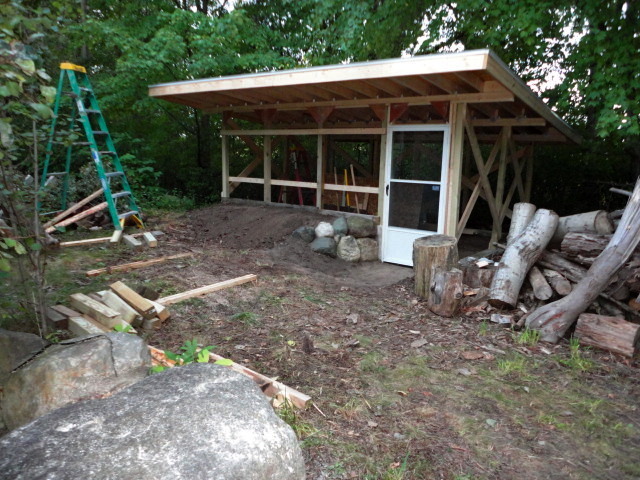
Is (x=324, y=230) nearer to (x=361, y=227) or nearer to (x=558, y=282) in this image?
(x=361, y=227)

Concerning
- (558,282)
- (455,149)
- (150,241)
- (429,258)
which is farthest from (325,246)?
(558,282)

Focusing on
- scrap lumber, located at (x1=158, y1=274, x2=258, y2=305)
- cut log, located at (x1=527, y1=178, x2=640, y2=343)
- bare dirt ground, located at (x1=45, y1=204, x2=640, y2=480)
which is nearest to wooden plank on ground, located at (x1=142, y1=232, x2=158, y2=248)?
bare dirt ground, located at (x1=45, y1=204, x2=640, y2=480)

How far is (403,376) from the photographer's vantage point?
3.78 metres

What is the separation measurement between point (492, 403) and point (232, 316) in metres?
2.51

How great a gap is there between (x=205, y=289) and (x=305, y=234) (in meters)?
3.05

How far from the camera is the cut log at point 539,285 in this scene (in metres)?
5.28

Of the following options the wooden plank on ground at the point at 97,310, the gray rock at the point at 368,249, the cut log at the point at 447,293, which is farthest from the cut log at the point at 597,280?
the wooden plank on ground at the point at 97,310

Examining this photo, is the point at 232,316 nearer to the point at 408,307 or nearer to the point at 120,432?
the point at 408,307

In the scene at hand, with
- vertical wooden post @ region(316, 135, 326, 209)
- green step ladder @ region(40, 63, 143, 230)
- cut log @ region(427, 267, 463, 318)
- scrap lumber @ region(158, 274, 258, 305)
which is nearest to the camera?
scrap lumber @ region(158, 274, 258, 305)

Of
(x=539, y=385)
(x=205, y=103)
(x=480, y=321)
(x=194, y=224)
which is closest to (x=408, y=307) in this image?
(x=480, y=321)

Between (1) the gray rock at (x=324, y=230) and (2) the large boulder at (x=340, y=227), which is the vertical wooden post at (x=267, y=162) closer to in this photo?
(1) the gray rock at (x=324, y=230)

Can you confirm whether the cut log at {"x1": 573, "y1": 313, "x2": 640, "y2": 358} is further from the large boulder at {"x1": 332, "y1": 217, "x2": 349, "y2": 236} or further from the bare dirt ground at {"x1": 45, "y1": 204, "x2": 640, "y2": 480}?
the large boulder at {"x1": 332, "y1": 217, "x2": 349, "y2": 236}

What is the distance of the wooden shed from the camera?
20.3 feet

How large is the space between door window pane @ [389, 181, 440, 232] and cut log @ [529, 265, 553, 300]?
6.27 ft
